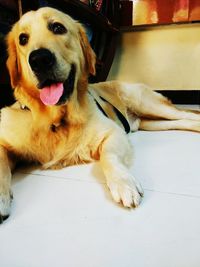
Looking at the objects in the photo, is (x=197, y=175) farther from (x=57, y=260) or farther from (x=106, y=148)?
(x=57, y=260)

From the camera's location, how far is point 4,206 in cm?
89

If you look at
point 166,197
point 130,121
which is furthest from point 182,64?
point 166,197

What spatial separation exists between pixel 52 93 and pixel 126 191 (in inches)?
20.6

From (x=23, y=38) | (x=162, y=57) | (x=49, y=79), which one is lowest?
(x=162, y=57)

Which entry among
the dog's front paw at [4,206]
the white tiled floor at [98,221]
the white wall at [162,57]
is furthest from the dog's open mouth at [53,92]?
the white wall at [162,57]

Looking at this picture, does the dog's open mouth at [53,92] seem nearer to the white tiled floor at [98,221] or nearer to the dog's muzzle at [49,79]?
the dog's muzzle at [49,79]

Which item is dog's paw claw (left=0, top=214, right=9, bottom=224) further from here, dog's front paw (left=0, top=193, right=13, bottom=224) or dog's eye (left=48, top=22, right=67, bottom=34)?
dog's eye (left=48, top=22, right=67, bottom=34)

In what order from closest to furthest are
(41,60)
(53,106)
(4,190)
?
(4,190) → (41,60) → (53,106)

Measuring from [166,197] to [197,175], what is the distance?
23 cm

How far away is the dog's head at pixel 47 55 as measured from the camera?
3.62 feet

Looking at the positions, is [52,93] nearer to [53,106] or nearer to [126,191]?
[53,106]

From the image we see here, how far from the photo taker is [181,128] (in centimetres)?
179

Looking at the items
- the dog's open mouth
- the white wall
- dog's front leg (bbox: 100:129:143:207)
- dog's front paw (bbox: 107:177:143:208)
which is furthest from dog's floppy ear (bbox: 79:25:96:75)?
the white wall

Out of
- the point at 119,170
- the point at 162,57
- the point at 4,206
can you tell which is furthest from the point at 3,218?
the point at 162,57
